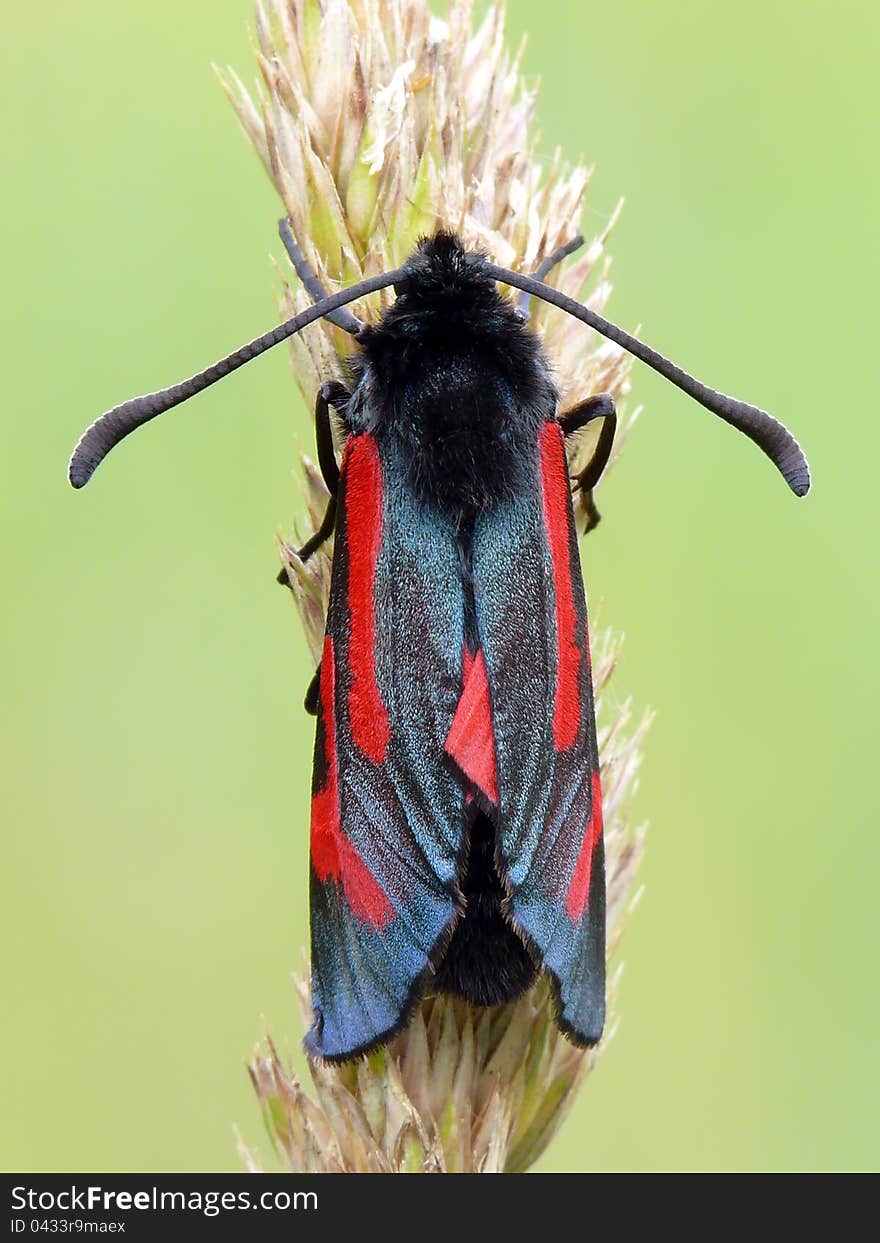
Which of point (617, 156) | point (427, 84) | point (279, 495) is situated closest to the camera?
point (427, 84)

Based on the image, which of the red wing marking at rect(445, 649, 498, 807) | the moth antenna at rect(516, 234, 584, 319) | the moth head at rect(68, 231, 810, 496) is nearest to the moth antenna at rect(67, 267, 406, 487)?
the moth head at rect(68, 231, 810, 496)

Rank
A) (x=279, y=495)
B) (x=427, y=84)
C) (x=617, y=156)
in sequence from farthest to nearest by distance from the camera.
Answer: (x=617, y=156) → (x=279, y=495) → (x=427, y=84)

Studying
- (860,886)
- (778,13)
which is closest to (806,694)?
(860,886)

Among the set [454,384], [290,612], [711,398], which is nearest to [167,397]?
[454,384]

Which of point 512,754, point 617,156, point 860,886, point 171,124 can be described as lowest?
point 860,886

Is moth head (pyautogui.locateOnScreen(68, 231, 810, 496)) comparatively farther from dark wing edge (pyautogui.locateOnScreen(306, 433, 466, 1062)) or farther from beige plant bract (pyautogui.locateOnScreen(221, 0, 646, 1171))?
dark wing edge (pyautogui.locateOnScreen(306, 433, 466, 1062))

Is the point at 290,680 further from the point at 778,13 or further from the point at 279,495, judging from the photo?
the point at 778,13

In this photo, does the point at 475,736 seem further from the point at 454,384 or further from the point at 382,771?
the point at 454,384
